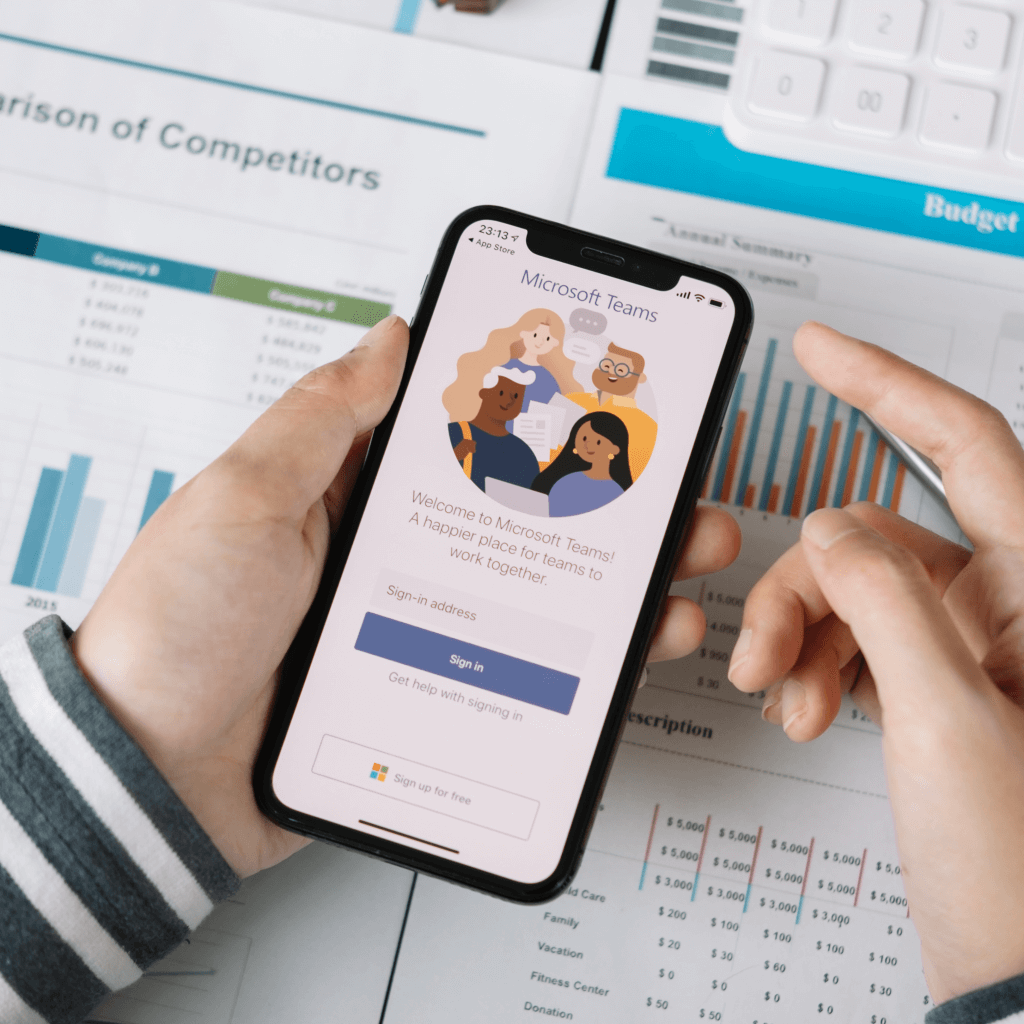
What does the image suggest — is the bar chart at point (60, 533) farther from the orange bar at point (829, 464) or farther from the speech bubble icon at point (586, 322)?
the orange bar at point (829, 464)

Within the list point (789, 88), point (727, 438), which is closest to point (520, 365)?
point (727, 438)

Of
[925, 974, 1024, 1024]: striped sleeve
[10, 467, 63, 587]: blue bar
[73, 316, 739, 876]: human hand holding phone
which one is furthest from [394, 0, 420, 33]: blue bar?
[925, 974, 1024, 1024]: striped sleeve

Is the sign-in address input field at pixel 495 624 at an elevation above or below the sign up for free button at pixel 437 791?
above

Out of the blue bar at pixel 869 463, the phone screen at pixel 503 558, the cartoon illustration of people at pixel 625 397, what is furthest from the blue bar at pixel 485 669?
the blue bar at pixel 869 463

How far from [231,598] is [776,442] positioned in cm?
31

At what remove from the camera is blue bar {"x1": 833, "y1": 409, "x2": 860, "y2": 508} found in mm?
448

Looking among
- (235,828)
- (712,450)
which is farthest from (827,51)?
(235,828)

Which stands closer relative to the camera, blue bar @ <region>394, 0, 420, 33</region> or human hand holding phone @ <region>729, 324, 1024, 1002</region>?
human hand holding phone @ <region>729, 324, 1024, 1002</region>

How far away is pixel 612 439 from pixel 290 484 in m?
0.15

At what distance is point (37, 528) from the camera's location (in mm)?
446

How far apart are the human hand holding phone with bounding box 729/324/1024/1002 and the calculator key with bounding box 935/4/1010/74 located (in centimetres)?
Result: 21

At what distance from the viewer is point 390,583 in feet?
1.22

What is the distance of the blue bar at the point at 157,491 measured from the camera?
1.47ft

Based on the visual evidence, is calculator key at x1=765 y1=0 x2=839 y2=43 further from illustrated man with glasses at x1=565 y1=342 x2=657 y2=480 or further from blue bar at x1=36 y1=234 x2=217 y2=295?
blue bar at x1=36 y1=234 x2=217 y2=295
